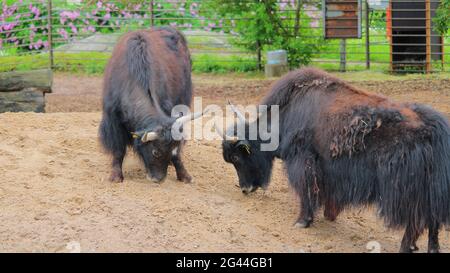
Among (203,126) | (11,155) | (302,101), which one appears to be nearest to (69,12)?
(203,126)

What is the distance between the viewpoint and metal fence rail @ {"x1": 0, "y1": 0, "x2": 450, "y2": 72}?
49.5 ft

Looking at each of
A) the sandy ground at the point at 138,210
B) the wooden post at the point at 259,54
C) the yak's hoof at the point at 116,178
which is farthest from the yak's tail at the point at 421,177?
the wooden post at the point at 259,54

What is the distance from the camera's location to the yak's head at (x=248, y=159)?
733 centimetres

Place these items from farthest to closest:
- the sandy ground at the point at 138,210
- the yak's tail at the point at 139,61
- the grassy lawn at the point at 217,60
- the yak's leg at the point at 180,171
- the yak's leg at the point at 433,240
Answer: the grassy lawn at the point at 217,60 < the yak's leg at the point at 180,171 < the yak's tail at the point at 139,61 < the sandy ground at the point at 138,210 < the yak's leg at the point at 433,240

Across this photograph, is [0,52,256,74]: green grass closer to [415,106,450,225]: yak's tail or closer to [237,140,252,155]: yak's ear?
[237,140,252,155]: yak's ear

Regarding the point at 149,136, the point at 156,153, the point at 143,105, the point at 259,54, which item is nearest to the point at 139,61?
the point at 143,105

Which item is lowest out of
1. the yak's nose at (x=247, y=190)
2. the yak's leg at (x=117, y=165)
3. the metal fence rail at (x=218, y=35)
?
the yak's nose at (x=247, y=190)

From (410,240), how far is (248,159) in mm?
1907

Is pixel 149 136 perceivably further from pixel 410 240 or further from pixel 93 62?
pixel 93 62

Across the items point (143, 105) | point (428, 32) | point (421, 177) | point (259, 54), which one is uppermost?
point (428, 32)

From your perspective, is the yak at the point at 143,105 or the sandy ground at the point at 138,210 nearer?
the sandy ground at the point at 138,210

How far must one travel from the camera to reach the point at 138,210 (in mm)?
6676

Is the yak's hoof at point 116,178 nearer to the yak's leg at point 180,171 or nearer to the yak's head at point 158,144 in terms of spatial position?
the yak's head at point 158,144

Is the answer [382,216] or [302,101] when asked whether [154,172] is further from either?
[382,216]
